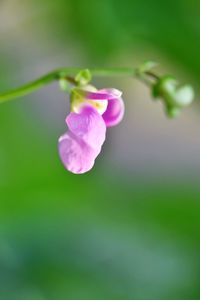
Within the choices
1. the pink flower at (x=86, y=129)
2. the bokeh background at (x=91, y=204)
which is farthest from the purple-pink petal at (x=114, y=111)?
the bokeh background at (x=91, y=204)

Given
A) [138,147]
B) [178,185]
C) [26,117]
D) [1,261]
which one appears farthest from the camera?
[138,147]

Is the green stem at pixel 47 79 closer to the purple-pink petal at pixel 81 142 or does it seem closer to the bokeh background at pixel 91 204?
the purple-pink petal at pixel 81 142

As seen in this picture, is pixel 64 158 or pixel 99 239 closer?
pixel 64 158

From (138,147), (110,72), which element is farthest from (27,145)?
(138,147)

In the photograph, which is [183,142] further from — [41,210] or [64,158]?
[64,158]

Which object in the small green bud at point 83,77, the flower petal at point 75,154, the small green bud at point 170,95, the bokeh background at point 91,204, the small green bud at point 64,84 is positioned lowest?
the flower petal at point 75,154

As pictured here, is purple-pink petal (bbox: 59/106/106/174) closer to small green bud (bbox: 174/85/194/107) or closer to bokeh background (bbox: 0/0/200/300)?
small green bud (bbox: 174/85/194/107)

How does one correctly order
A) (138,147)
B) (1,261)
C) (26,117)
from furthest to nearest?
(138,147) < (26,117) < (1,261)
